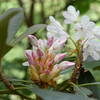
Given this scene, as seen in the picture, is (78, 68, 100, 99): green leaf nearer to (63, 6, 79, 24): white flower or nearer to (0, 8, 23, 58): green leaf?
(63, 6, 79, 24): white flower

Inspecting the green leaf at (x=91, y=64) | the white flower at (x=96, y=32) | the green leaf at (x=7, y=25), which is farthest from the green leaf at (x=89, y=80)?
the green leaf at (x=7, y=25)

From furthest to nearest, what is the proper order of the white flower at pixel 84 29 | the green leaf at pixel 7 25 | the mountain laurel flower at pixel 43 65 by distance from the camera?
the white flower at pixel 84 29
the mountain laurel flower at pixel 43 65
the green leaf at pixel 7 25

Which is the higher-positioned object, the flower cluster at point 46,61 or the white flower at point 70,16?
the white flower at point 70,16

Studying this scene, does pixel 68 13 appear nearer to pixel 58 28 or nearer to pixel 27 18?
pixel 58 28

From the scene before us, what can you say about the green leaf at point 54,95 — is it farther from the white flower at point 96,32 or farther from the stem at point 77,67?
the white flower at point 96,32

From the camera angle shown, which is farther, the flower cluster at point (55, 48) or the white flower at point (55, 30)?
the white flower at point (55, 30)

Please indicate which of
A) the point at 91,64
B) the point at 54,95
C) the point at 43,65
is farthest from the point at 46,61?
the point at 91,64

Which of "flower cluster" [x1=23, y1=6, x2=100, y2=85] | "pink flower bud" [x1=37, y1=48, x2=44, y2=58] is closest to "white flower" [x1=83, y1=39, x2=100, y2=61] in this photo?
"flower cluster" [x1=23, y1=6, x2=100, y2=85]

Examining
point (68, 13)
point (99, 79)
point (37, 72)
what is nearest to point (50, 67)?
point (37, 72)
